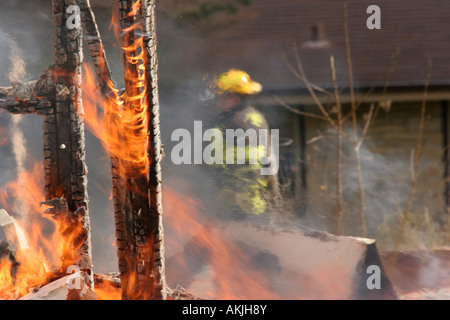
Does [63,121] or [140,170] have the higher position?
[63,121]

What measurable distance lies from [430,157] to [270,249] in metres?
1.87

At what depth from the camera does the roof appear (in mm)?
5277

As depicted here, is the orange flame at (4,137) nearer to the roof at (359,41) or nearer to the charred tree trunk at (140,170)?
the charred tree trunk at (140,170)

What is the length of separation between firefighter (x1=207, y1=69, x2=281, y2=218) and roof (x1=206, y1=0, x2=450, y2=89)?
0.78 feet

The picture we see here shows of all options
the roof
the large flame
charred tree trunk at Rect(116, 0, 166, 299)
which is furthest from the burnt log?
the roof

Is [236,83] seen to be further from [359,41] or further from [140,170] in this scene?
[140,170]

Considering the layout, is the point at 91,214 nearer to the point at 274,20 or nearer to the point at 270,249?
the point at 270,249

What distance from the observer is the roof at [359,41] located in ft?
17.3

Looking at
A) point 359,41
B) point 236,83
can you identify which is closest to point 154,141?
point 236,83

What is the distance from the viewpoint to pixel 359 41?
5.39 m

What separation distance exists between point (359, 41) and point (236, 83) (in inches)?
50.1

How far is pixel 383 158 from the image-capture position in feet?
17.9

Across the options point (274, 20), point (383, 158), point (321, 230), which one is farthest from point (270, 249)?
point (274, 20)

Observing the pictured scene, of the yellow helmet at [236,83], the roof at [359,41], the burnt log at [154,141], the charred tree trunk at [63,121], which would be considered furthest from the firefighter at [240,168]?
the charred tree trunk at [63,121]
